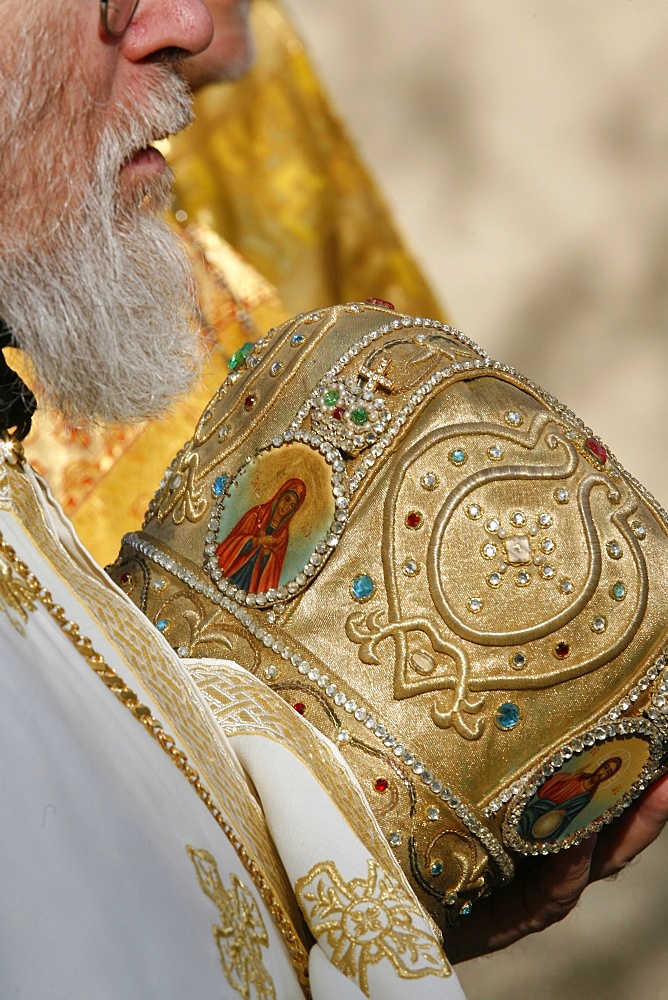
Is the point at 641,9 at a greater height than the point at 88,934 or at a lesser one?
greater

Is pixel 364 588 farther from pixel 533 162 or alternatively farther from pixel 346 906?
pixel 533 162

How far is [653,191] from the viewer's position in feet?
9.21

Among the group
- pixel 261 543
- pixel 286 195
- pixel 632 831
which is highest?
pixel 286 195

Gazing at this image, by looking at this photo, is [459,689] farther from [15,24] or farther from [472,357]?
[15,24]

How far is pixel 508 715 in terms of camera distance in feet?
3.00

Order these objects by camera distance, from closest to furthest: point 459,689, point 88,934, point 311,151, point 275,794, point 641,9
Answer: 1. point 88,934
2. point 275,794
3. point 459,689
4. point 311,151
5. point 641,9

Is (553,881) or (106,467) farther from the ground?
(106,467)

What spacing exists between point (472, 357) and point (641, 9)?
204cm

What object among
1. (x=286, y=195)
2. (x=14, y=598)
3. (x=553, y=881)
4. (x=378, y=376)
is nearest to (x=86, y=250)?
(x=378, y=376)

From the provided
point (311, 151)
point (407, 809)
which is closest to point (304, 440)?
point (407, 809)

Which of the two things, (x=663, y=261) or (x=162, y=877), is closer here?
(x=162, y=877)

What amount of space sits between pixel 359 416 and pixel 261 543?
0.38ft

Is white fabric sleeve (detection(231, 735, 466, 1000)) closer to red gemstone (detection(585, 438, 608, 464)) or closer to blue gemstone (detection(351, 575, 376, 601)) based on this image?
blue gemstone (detection(351, 575, 376, 601))

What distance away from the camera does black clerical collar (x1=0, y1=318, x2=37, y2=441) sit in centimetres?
96
